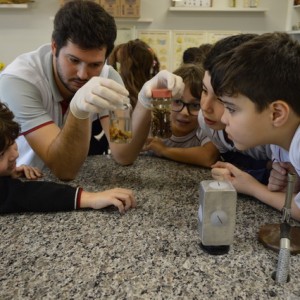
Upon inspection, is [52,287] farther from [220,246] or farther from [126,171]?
[126,171]

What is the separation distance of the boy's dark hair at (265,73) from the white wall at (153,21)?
271 centimetres

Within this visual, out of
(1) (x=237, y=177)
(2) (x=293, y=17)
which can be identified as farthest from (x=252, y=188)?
(2) (x=293, y=17)

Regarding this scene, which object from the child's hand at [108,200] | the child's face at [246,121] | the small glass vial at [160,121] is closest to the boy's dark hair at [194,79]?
the small glass vial at [160,121]

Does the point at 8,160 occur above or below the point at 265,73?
below

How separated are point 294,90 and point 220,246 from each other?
→ 1.21 feet

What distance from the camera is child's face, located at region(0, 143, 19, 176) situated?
87 centimetres

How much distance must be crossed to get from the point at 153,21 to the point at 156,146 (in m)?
2.34

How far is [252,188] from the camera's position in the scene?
2.83 feet

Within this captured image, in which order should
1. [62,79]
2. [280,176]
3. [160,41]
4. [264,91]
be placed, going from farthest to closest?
[160,41] < [62,79] < [280,176] < [264,91]

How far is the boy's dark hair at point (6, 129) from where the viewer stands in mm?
842

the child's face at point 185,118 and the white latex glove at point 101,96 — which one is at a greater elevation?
the white latex glove at point 101,96

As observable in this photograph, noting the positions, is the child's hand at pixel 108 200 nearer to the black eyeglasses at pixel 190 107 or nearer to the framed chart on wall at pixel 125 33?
the black eyeglasses at pixel 190 107

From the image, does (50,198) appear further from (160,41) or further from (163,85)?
(160,41)

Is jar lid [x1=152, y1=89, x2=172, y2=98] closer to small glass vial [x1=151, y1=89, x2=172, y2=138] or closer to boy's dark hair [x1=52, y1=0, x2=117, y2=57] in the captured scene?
small glass vial [x1=151, y1=89, x2=172, y2=138]
